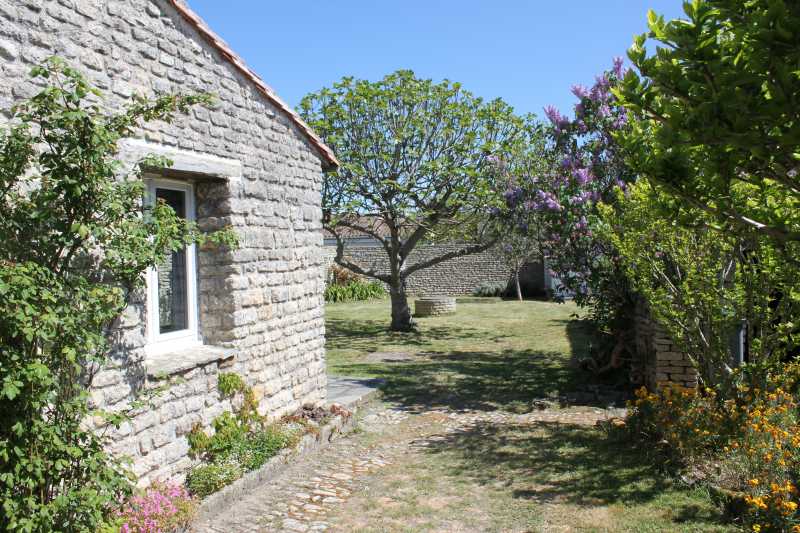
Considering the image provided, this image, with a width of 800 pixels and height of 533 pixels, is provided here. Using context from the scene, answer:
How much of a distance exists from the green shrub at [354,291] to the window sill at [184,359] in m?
21.7

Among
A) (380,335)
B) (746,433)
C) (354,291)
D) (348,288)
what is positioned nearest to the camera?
(746,433)

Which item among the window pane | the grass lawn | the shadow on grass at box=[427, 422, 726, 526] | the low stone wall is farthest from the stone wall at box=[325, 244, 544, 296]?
the window pane

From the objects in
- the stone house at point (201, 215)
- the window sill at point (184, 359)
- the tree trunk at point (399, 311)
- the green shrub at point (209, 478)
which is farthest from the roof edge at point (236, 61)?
the tree trunk at point (399, 311)

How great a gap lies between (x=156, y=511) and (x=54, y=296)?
179 centimetres

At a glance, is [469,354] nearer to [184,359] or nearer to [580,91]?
[580,91]

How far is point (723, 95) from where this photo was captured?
7.81ft

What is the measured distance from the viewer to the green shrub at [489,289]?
30.0 metres

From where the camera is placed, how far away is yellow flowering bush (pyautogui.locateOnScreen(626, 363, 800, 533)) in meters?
4.50

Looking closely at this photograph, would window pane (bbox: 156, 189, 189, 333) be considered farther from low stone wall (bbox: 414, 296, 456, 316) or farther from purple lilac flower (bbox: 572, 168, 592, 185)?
low stone wall (bbox: 414, 296, 456, 316)

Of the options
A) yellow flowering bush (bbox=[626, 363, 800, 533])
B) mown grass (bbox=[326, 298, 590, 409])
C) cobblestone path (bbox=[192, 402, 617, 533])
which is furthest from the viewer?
mown grass (bbox=[326, 298, 590, 409])

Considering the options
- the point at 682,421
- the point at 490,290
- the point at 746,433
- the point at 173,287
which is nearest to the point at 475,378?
the point at 682,421

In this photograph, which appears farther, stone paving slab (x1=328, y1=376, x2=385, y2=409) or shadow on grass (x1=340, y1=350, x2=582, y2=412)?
shadow on grass (x1=340, y1=350, x2=582, y2=412)

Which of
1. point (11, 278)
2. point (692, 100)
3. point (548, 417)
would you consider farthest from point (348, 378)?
point (692, 100)

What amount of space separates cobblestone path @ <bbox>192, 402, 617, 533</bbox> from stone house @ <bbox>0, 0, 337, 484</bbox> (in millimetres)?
736
